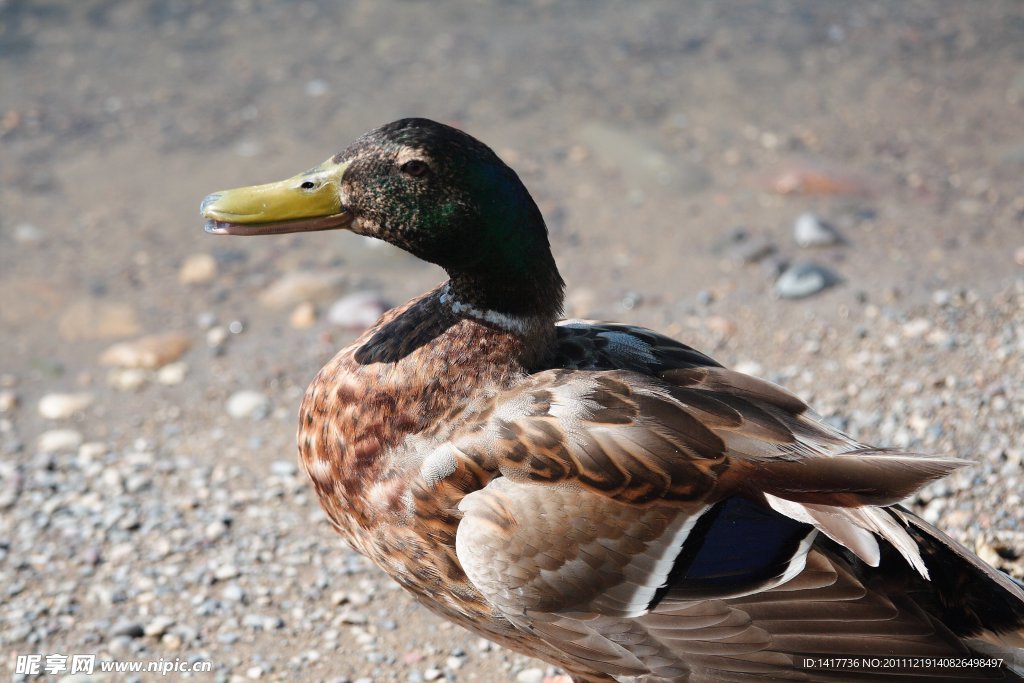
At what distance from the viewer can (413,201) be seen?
2811mm

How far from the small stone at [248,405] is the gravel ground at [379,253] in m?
0.01

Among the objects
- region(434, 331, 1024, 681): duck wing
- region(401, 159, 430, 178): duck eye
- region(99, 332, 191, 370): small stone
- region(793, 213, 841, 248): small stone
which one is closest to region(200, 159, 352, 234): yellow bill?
region(401, 159, 430, 178): duck eye

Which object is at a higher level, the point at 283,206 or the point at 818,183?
the point at 283,206

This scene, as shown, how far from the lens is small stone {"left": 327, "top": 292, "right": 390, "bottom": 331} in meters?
5.61

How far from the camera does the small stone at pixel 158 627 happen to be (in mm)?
3742

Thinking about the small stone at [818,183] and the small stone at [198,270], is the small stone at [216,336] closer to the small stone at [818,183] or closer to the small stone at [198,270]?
the small stone at [198,270]

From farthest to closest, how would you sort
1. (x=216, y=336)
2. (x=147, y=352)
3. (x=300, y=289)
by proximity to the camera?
(x=300, y=289) → (x=216, y=336) → (x=147, y=352)

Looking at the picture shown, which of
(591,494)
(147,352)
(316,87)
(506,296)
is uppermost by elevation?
(316,87)

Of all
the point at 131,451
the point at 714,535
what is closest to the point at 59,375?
the point at 131,451

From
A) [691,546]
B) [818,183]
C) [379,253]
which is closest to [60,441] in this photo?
[379,253]

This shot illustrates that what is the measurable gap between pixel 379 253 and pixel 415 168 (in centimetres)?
360

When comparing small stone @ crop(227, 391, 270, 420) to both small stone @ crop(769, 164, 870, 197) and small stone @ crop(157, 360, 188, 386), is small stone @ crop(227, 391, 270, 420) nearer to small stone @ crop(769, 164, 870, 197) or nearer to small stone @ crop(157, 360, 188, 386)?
small stone @ crop(157, 360, 188, 386)

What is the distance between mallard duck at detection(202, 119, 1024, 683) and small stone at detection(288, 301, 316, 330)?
2.76 m

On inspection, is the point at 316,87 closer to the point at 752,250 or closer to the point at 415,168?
the point at 752,250
